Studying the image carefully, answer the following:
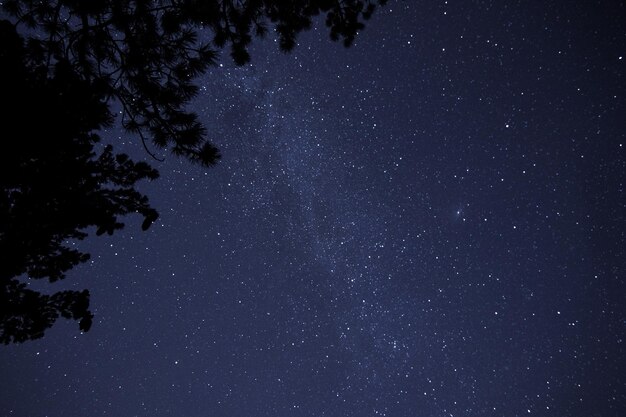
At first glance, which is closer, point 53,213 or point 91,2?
point 91,2

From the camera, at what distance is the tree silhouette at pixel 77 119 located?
8.03 ft

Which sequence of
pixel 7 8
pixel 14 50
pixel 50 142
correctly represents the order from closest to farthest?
pixel 14 50 → pixel 50 142 → pixel 7 8

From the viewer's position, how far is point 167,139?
117 inches

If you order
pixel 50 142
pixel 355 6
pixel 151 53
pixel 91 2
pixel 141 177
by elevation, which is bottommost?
pixel 50 142

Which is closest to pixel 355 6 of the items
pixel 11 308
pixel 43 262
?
pixel 43 262

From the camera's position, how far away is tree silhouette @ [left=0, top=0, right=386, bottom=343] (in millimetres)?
2447

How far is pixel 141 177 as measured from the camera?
3062 millimetres

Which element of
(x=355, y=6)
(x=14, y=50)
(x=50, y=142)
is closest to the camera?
(x=14, y=50)

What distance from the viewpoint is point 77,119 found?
2562 millimetres

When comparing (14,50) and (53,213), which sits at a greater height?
(14,50)

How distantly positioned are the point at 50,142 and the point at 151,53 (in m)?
1.04

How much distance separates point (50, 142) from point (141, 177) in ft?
2.28

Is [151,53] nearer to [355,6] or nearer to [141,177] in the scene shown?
[141,177]

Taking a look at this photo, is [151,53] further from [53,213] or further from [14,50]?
[53,213]
